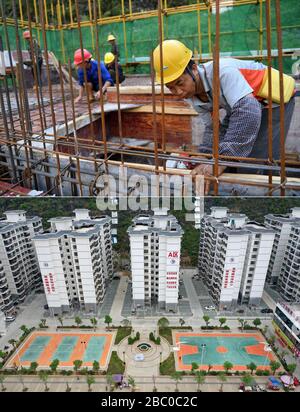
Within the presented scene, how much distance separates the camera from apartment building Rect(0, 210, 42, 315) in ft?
10.2

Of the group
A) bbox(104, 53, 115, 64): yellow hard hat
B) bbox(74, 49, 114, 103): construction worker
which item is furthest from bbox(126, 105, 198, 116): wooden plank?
bbox(104, 53, 115, 64): yellow hard hat

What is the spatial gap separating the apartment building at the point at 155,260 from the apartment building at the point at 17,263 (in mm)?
1021

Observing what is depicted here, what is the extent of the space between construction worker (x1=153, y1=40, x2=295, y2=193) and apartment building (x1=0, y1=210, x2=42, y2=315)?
1886 millimetres

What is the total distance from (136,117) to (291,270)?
2.43 metres

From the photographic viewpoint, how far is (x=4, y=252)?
11.4 feet

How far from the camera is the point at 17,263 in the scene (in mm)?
3645

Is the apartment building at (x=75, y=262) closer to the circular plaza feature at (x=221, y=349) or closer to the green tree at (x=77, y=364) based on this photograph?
the green tree at (x=77, y=364)

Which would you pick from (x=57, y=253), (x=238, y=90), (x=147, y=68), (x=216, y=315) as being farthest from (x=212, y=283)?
(x=147, y=68)

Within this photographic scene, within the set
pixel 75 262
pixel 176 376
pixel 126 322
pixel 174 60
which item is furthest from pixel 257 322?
pixel 174 60

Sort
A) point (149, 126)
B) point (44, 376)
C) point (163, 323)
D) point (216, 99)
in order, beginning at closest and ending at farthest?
point (216, 99)
point (44, 376)
point (149, 126)
point (163, 323)

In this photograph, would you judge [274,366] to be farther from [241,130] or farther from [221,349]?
[241,130]

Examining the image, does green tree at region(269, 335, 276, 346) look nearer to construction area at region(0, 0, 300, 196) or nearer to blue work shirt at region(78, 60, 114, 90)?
construction area at region(0, 0, 300, 196)
